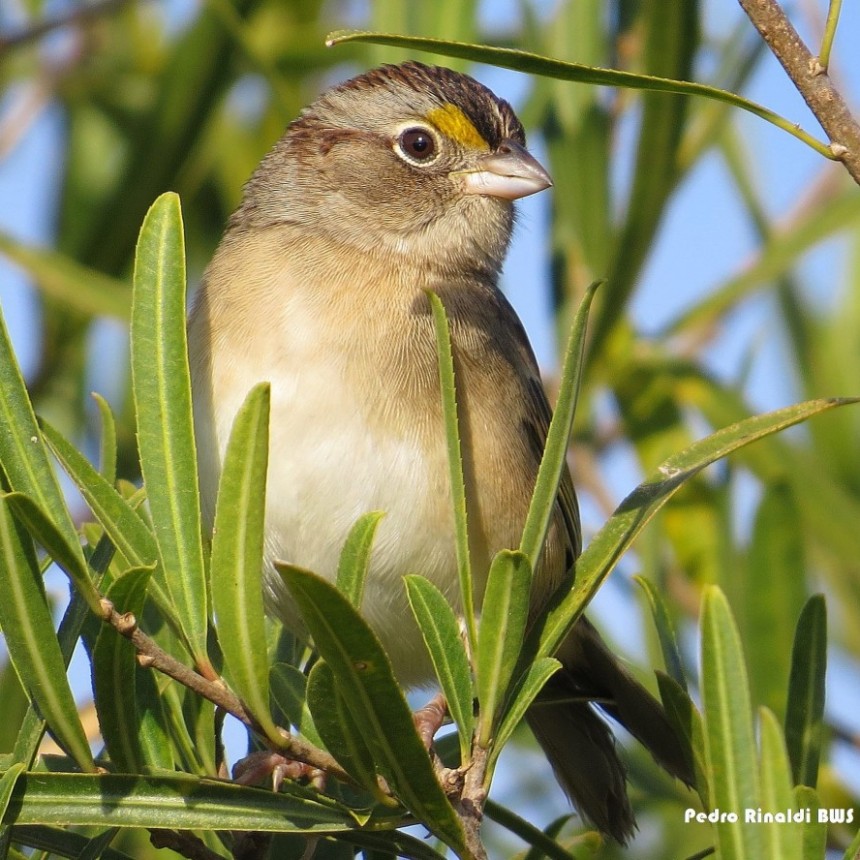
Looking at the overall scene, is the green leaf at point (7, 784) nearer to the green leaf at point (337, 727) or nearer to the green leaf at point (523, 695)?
the green leaf at point (337, 727)

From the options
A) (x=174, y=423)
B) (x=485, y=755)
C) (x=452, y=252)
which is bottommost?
(x=485, y=755)

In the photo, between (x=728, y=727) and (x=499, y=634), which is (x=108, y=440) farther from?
(x=728, y=727)

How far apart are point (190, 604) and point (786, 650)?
136cm

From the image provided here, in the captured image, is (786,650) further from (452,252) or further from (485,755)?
(452,252)

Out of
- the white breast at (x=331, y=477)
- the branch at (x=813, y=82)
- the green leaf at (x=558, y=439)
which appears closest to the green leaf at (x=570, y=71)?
the branch at (x=813, y=82)

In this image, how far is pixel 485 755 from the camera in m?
1.93

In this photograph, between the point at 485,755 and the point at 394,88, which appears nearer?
the point at 485,755

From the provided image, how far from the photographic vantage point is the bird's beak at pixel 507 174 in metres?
3.47

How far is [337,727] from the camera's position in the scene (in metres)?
1.81

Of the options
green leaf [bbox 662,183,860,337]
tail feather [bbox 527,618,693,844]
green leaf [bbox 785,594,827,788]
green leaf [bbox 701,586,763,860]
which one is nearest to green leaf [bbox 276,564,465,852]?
green leaf [bbox 701,586,763,860]

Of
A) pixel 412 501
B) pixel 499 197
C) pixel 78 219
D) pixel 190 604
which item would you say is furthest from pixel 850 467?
pixel 190 604

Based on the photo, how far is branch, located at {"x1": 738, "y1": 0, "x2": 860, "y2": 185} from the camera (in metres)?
1.61

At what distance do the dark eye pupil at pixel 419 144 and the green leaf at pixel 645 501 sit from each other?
1.87m

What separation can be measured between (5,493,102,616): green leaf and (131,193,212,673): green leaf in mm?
175
